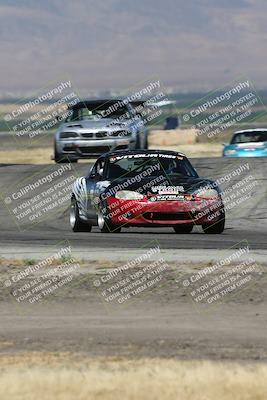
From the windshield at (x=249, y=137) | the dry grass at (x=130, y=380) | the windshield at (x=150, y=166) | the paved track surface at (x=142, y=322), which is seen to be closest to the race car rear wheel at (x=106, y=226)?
the windshield at (x=150, y=166)

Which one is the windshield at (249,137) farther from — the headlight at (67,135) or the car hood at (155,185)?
the car hood at (155,185)

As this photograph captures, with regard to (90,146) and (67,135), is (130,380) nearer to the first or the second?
(90,146)

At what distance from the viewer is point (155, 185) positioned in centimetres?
1889

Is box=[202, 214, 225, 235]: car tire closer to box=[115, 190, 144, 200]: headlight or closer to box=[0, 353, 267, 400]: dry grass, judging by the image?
box=[115, 190, 144, 200]: headlight

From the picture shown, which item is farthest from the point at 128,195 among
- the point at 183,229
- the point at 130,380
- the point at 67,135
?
the point at 67,135

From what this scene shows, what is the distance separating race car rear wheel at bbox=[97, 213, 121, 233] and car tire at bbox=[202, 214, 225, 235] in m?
1.38

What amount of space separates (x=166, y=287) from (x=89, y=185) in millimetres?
7392

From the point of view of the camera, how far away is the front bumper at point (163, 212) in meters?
18.6

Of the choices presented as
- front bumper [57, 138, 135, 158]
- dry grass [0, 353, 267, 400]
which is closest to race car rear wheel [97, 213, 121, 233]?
dry grass [0, 353, 267, 400]

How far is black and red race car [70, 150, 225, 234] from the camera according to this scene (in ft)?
61.2

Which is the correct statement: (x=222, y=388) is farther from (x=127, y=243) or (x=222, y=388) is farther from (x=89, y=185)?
(x=89, y=185)

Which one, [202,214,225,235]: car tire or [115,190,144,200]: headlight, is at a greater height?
[115,190,144,200]: headlight

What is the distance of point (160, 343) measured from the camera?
9.83 metres

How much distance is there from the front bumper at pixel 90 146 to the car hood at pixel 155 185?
1217 centimetres
